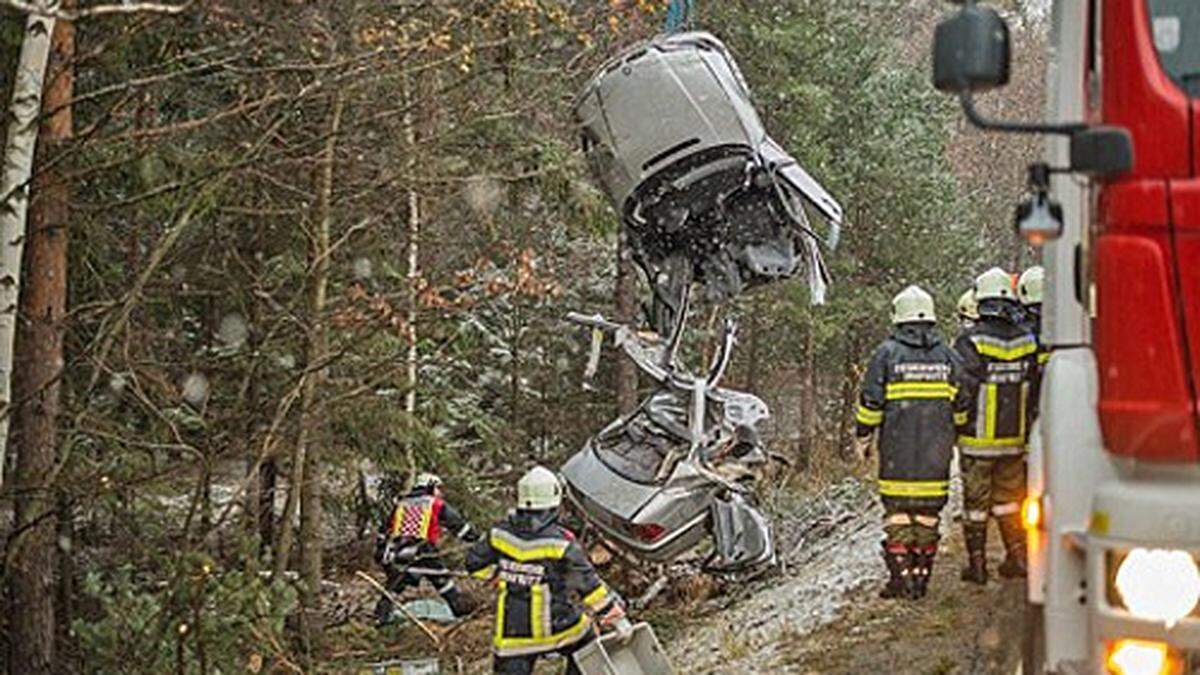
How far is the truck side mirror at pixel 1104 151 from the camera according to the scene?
13.0ft

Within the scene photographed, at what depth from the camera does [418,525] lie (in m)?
12.9

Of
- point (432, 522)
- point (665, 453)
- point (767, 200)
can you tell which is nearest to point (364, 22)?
point (767, 200)

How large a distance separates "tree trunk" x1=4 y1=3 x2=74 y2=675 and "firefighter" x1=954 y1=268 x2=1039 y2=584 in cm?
546

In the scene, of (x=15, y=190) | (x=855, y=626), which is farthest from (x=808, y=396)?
(x=15, y=190)

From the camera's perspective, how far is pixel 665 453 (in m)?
11.1

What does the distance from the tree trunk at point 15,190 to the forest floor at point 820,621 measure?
12.4ft

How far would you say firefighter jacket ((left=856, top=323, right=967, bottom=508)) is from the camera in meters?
8.41

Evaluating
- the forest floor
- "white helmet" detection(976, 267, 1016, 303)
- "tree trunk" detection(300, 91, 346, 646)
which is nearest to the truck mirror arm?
the forest floor

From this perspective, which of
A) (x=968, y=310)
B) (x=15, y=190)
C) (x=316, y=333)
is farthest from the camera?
(x=316, y=333)

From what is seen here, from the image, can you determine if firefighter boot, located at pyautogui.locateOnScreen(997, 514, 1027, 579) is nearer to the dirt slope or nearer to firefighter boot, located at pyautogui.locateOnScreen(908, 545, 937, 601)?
the dirt slope

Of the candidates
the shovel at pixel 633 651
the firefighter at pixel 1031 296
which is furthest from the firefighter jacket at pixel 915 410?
the shovel at pixel 633 651

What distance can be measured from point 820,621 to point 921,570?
2.78 ft

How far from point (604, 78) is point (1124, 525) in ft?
20.3

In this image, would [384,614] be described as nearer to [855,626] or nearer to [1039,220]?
[855,626]
